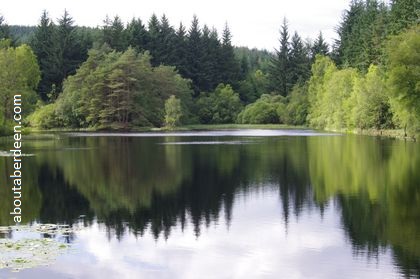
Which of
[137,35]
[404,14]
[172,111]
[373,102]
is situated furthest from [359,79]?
[137,35]

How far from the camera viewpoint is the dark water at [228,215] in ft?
46.8

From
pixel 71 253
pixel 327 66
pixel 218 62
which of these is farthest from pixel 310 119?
pixel 71 253

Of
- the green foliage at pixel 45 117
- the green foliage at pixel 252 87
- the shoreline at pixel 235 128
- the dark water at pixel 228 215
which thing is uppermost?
the green foliage at pixel 252 87

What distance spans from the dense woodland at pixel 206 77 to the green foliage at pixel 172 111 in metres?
0.16

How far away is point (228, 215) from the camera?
2066cm

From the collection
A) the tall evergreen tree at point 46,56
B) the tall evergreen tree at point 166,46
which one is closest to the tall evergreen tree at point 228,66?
the tall evergreen tree at point 166,46

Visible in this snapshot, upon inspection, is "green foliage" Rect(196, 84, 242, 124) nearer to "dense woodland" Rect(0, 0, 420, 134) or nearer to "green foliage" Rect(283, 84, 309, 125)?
"dense woodland" Rect(0, 0, 420, 134)

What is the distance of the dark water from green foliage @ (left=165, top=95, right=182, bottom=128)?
5915cm

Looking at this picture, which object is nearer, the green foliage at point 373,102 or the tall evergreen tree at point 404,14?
the tall evergreen tree at point 404,14

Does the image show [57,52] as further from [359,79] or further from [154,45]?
[359,79]

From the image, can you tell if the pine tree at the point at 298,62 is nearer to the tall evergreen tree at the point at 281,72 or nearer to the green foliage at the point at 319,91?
the tall evergreen tree at the point at 281,72

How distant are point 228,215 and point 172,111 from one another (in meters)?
77.7

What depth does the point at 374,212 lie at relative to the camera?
2045 cm

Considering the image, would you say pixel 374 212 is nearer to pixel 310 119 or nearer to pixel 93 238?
pixel 93 238
